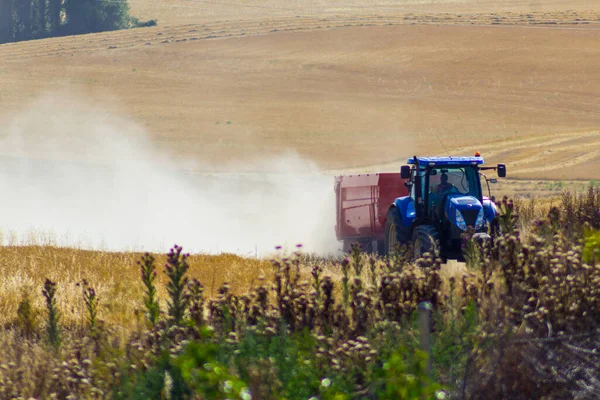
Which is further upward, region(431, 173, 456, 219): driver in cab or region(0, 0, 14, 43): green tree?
region(0, 0, 14, 43): green tree

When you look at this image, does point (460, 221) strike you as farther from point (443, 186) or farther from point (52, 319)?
point (52, 319)

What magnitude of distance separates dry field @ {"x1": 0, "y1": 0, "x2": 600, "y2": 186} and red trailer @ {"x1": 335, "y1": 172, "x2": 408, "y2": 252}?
24188 mm

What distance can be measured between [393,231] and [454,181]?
1361mm

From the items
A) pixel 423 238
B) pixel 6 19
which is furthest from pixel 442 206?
pixel 6 19

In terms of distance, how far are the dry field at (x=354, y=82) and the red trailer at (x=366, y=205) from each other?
79.4ft

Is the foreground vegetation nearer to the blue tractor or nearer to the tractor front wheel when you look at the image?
the blue tractor

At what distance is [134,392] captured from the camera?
7.64m

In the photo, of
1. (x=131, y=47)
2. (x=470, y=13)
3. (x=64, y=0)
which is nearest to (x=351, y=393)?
(x=131, y=47)

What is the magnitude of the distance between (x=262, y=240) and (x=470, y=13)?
272 feet

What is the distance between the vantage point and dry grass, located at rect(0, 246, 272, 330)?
10.7 meters

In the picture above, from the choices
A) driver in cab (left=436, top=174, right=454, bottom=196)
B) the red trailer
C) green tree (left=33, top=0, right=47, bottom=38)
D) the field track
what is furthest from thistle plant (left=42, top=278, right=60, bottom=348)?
green tree (left=33, top=0, right=47, bottom=38)

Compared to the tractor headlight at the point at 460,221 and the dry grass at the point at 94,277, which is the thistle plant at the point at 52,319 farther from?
the tractor headlight at the point at 460,221

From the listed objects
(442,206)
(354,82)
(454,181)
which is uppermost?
(354,82)

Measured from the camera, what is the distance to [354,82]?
2990 inches
